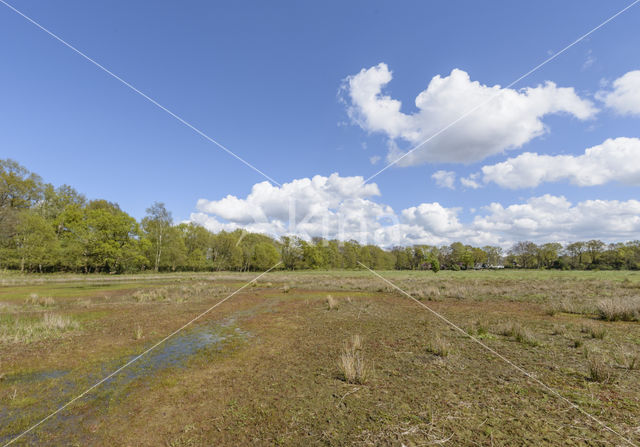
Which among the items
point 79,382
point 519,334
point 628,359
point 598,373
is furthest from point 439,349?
point 79,382

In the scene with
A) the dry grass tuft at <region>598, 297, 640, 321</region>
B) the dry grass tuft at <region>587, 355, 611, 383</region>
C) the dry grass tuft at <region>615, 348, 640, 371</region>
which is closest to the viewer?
the dry grass tuft at <region>587, 355, 611, 383</region>

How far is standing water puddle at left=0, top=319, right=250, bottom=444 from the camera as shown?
528 centimetres

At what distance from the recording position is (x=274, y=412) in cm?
542

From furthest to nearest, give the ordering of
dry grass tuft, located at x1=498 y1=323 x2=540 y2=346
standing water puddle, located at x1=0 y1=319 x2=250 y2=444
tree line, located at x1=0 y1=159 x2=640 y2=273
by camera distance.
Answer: tree line, located at x1=0 y1=159 x2=640 y2=273 < dry grass tuft, located at x1=498 y1=323 x2=540 y2=346 < standing water puddle, located at x1=0 y1=319 x2=250 y2=444

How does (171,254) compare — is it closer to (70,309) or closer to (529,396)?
(70,309)

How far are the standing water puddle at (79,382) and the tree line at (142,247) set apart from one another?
13316 mm

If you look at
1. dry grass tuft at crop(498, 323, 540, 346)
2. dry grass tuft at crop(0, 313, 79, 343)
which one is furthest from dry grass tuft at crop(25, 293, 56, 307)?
dry grass tuft at crop(498, 323, 540, 346)

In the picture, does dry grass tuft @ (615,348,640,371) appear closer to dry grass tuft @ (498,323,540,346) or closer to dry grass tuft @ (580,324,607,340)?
dry grass tuft @ (580,324,607,340)

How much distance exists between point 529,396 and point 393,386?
2852 mm

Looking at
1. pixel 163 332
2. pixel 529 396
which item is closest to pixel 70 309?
pixel 163 332

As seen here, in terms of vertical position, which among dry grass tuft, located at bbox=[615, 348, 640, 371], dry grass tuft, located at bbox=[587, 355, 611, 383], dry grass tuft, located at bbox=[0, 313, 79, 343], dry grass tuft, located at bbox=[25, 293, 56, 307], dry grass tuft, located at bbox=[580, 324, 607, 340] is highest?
dry grass tuft, located at bbox=[587, 355, 611, 383]

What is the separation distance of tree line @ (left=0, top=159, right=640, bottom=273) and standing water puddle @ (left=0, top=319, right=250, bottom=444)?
1332 centimetres

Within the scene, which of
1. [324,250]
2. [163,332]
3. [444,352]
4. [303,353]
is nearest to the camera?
[444,352]

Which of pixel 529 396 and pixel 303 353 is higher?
pixel 529 396
